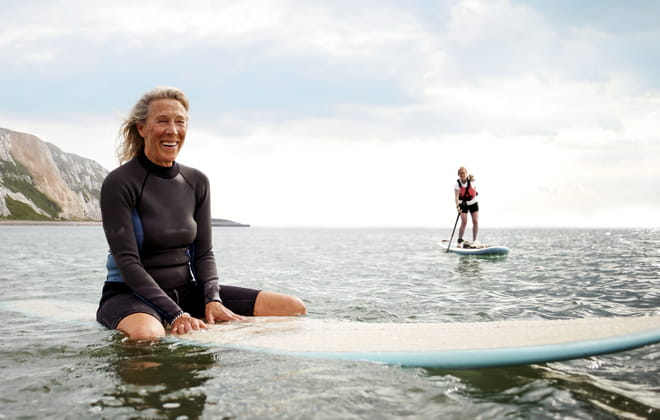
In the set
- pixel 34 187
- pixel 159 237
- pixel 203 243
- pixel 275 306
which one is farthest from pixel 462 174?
pixel 34 187

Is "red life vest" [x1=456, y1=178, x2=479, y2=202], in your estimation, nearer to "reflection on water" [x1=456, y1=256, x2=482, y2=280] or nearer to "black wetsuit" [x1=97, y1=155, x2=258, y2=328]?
"reflection on water" [x1=456, y1=256, x2=482, y2=280]

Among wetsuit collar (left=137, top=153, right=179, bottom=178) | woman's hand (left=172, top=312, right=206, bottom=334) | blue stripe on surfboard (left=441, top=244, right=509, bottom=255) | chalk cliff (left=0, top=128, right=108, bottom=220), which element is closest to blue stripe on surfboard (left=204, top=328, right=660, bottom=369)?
woman's hand (left=172, top=312, right=206, bottom=334)

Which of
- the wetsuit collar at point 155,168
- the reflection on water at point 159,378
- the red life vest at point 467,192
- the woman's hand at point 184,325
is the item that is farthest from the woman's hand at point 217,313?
the red life vest at point 467,192

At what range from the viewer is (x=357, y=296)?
7.78 meters

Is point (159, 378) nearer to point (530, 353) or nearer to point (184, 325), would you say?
point (184, 325)

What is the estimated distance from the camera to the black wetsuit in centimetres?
396

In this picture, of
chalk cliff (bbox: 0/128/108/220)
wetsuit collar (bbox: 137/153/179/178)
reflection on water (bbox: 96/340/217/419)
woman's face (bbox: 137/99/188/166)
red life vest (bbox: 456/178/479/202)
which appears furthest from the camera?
chalk cliff (bbox: 0/128/108/220)

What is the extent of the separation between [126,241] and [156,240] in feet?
1.03

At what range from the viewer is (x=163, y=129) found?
413 cm

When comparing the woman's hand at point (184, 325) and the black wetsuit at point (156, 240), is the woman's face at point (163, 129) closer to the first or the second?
the black wetsuit at point (156, 240)

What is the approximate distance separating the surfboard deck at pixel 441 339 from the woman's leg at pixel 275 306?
322mm

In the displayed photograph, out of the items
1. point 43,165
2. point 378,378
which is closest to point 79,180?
point 43,165

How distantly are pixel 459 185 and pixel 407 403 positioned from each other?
594 inches

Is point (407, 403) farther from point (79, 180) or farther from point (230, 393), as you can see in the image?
point (79, 180)
